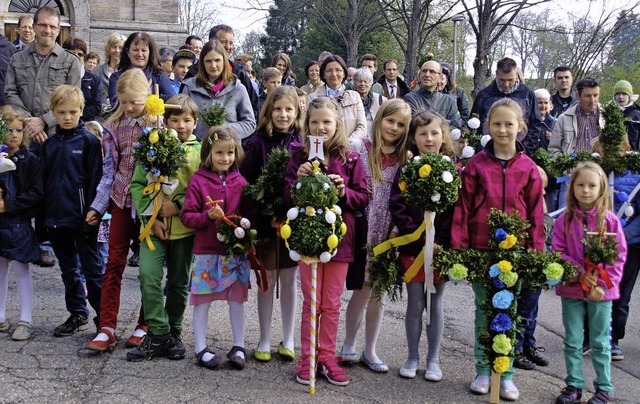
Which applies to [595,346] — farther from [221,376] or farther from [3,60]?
[3,60]

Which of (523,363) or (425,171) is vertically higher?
(425,171)

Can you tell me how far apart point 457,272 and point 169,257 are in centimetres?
230

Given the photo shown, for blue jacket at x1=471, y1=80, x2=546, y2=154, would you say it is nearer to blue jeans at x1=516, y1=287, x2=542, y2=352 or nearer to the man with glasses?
blue jeans at x1=516, y1=287, x2=542, y2=352

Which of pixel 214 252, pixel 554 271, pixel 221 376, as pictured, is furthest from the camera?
pixel 214 252

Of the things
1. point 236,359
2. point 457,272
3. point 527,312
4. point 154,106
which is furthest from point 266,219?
point 527,312

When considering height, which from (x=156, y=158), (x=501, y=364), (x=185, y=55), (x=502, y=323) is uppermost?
(x=185, y=55)

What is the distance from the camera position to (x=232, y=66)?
281 inches

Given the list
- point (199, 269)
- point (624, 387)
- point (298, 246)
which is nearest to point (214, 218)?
point (199, 269)

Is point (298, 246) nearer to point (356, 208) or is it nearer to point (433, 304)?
point (356, 208)

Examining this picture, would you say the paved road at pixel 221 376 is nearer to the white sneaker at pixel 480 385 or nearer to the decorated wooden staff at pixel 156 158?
the white sneaker at pixel 480 385

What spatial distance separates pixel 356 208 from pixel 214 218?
41.0 inches

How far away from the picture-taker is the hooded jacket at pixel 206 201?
510cm

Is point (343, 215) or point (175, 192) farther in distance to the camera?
point (175, 192)

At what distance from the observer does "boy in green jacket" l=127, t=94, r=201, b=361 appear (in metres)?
5.26
